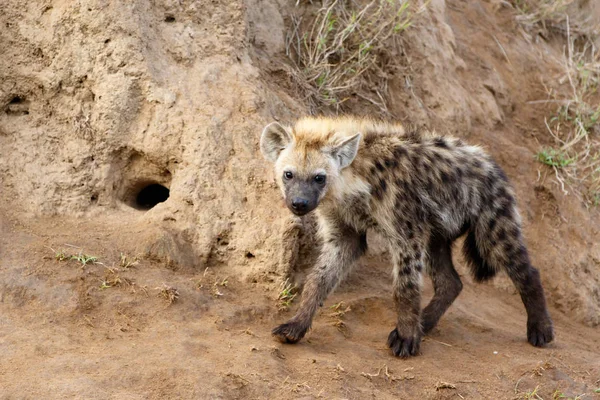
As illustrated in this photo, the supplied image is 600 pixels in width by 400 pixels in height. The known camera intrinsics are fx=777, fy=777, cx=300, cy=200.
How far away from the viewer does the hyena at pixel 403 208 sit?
4828 mm

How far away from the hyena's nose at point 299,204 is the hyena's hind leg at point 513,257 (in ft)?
4.83

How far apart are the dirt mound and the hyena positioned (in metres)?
0.25

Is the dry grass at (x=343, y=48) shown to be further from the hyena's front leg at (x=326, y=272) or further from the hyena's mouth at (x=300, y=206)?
the hyena's mouth at (x=300, y=206)

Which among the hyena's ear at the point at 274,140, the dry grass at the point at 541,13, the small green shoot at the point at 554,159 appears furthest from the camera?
the dry grass at the point at 541,13

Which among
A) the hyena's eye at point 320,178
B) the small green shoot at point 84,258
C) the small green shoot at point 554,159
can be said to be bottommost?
the small green shoot at point 554,159

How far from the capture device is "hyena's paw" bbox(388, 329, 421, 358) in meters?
4.77

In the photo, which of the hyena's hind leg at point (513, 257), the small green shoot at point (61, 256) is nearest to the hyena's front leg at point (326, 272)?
the hyena's hind leg at point (513, 257)

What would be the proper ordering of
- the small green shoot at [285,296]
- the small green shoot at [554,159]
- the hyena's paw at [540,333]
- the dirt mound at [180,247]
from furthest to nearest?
the small green shoot at [554,159] < the hyena's paw at [540,333] < the small green shoot at [285,296] < the dirt mound at [180,247]

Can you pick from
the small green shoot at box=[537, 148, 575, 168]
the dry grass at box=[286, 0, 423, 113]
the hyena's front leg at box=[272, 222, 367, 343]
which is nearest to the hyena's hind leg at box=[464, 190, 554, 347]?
the hyena's front leg at box=[272, 222, 367, 343]

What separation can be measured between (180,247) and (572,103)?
4.83 m

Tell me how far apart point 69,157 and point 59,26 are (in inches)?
37.0

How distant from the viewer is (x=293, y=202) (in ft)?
15.1

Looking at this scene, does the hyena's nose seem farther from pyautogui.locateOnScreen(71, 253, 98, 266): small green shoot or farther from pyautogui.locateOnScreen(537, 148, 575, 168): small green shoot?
pyautogui.locateOnScreen(537, 148, 575, 168): small green shoot

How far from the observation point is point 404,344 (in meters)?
4.79
